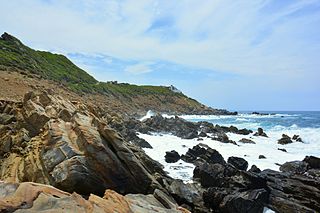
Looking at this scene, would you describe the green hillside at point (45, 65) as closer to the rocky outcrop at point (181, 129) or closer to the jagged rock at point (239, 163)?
the rocky outcrop at point (181, 129)

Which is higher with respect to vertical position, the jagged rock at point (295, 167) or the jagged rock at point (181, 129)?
the jagged rock at point (181, 129)

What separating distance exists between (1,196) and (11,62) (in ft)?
183

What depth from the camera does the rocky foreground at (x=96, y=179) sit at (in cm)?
862

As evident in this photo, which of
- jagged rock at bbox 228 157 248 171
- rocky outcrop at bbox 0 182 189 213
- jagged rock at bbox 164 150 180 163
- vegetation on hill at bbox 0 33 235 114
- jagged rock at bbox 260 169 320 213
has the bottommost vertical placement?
jagged rock at bbox 260 169 320 213

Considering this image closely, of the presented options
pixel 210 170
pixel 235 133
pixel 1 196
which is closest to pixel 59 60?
pixel 235 133

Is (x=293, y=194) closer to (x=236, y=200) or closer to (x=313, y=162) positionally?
(x=236, y=200)

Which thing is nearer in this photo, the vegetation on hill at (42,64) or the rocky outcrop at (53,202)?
the rocky outcrop at (53,202)

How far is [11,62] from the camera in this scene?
5844 cm

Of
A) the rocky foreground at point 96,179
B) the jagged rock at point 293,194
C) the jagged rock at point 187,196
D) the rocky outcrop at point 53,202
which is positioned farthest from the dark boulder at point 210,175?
the rocky outcrop at point 53,202

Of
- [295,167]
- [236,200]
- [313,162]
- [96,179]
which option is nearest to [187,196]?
[236,200]

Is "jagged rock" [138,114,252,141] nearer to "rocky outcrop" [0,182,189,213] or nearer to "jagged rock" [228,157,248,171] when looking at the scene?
"jagged rock" [228,157,248,171]

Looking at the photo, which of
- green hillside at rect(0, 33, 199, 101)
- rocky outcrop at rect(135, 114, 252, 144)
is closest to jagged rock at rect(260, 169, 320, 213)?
rocky outcrop at rect(135, 114, 252, 144)

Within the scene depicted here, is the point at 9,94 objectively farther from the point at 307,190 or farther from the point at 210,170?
the point at 307,190

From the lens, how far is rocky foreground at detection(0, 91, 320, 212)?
862cm
